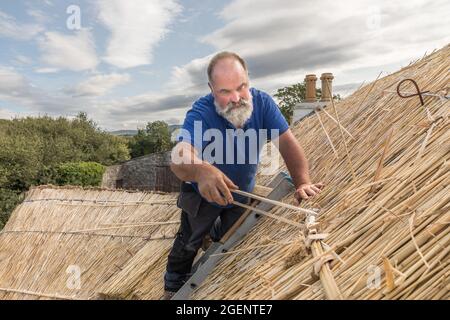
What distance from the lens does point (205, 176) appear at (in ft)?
5.42

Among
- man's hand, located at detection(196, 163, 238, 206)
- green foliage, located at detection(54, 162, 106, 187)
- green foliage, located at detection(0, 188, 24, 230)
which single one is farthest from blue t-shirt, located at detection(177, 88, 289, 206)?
→ green foliage, located at detection(54, 162, 106, 187)

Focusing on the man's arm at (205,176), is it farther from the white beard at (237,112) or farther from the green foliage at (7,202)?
the green foliage at (7,202)

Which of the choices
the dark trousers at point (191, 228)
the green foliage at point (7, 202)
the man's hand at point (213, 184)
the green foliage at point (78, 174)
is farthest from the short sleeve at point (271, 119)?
the green foliage at point (78, 174)

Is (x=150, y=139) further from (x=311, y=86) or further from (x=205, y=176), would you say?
(x=205, y=176)

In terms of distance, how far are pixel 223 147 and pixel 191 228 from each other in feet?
Result: 1.79

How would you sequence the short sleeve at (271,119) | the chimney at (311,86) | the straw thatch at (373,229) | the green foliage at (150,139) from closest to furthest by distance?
the straw thatch at (373,229) → the short sleeve at (271,119) → the chimney at (311,86) → the green foliage at (150,139)

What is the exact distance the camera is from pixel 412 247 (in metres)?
0.98

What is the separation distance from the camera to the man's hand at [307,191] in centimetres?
195

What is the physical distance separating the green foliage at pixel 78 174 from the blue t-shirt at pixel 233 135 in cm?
1763
